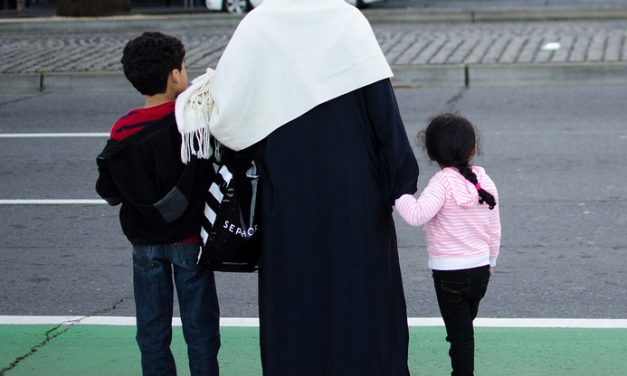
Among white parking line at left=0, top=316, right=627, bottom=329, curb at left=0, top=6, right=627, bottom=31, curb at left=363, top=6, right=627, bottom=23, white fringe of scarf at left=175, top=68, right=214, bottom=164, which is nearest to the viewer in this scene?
white fringe of scarf at left=175, top=68, right=214, bottom=164

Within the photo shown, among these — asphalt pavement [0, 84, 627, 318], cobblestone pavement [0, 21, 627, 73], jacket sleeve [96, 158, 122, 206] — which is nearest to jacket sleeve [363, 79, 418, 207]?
jacket sleeve [96, 158, 122, 206]

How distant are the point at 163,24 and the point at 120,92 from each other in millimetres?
5773

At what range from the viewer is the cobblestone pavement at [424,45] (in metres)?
13.5

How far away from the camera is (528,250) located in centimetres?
654

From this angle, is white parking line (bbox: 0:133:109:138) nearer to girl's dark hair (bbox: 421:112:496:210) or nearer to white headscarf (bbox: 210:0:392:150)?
girl's dark hair (bbox: 421:112:496:210)

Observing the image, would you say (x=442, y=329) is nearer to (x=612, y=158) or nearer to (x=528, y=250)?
(x=528, y=250)

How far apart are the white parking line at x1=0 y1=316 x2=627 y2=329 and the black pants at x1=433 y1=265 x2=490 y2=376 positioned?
1313 mm

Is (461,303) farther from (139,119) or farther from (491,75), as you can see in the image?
(491,75)

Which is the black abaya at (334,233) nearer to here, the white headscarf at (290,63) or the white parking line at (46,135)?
Result: the white headscarf at (290,63)

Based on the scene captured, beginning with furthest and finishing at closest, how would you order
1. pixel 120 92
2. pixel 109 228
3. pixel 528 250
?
pixel 120 92 < pixel 109 228 < pixel 528 250

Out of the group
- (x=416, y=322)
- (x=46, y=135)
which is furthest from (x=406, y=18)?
(x=416, y=322)

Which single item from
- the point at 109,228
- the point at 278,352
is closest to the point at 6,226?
the point at 109,228

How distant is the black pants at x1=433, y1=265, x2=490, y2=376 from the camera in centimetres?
388

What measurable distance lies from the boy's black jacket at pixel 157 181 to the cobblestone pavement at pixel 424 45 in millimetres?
9737
